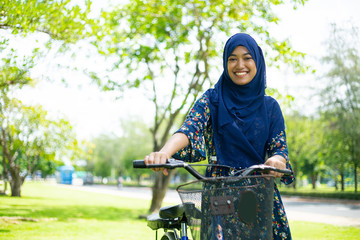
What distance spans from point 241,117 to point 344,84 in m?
19.7

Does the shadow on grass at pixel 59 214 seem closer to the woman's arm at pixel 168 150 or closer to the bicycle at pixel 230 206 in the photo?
the woman's arm at pixel 168 150

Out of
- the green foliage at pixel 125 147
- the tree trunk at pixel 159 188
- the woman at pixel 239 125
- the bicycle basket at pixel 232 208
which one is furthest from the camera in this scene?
the green foliage at pixel 125 147

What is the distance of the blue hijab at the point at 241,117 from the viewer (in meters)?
1.93

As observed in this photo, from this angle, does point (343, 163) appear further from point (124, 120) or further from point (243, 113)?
point (124, 120)

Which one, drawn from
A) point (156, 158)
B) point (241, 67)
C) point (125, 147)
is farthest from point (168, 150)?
point (125, 147)

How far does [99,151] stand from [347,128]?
145 ft

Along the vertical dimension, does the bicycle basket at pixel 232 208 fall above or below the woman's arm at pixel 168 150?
below

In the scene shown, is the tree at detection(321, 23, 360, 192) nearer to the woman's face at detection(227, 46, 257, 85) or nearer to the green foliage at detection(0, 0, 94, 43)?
the green foliage at detection(0, 0, 94, 43)

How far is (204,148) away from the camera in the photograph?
202 cm

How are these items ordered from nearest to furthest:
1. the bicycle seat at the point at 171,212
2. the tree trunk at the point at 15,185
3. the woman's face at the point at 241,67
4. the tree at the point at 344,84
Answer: the woman's face at the point at 241,67 < the bicycle seat at the point at 171,212 < the tree trunk at the point at 15,185 < the tree at the point at 344,84

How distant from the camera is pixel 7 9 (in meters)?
5.66

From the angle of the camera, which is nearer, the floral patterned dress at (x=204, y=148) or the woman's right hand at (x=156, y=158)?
the woman's right hand at (x=156, y=158)

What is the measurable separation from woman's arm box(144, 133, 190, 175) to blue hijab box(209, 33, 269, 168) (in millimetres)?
206

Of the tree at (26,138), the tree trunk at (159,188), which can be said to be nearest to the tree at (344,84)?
the tree trunk at (159,188)
